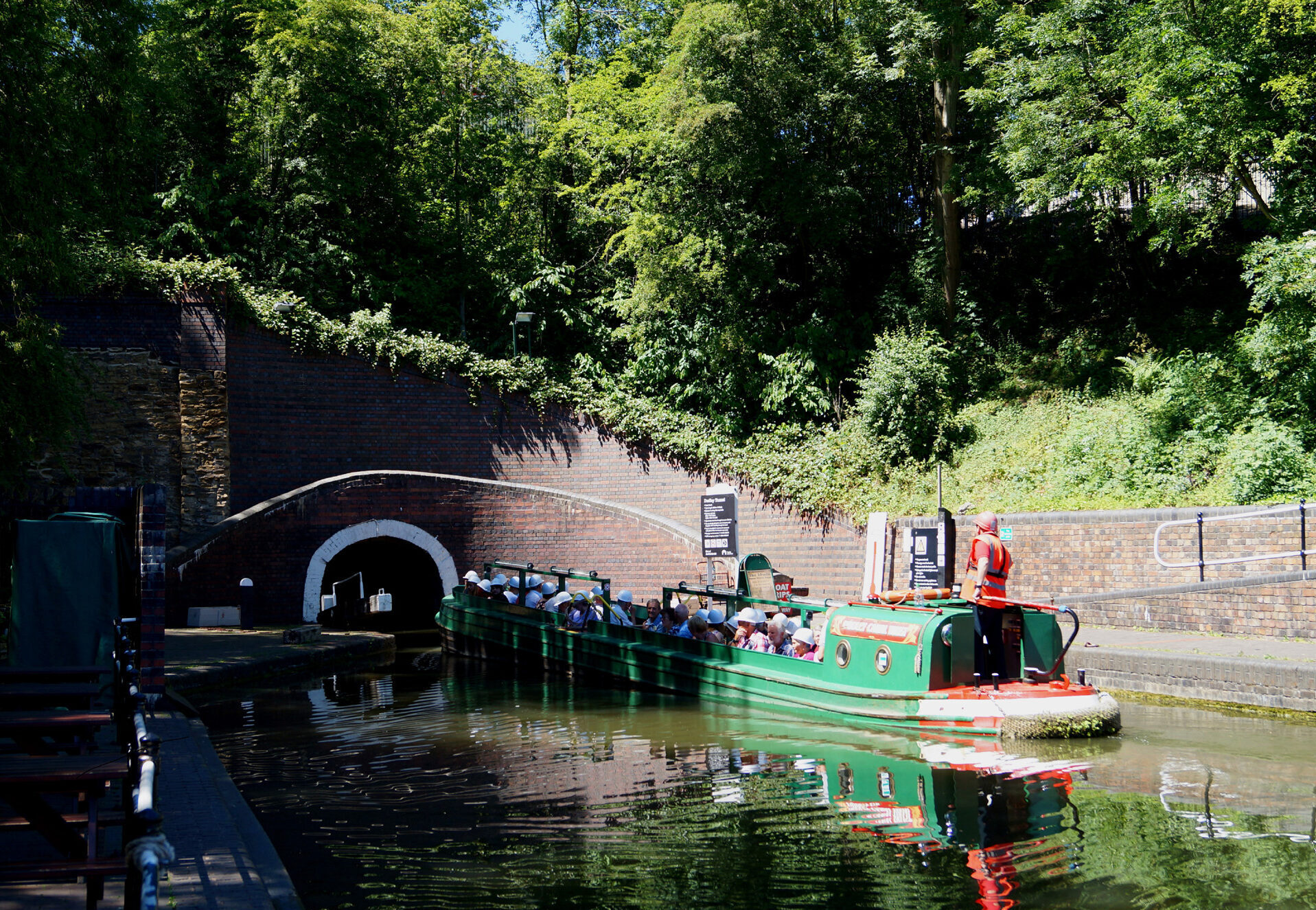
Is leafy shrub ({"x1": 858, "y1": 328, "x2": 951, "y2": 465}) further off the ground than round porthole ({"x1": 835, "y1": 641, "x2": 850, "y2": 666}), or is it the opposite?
leafy shrub ({"x1": 858, "y1": 328, "x2": 951, "y2": 465})

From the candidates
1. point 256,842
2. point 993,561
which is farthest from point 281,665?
point 993,561

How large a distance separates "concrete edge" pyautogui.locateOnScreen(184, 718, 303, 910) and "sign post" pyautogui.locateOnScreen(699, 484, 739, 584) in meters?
9.16

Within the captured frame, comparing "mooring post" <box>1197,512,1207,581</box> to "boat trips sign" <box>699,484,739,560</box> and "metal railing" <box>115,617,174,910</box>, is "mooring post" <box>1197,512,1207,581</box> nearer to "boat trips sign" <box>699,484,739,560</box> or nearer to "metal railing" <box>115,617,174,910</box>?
"boat trips sign" <box>699,484,739,560</box>

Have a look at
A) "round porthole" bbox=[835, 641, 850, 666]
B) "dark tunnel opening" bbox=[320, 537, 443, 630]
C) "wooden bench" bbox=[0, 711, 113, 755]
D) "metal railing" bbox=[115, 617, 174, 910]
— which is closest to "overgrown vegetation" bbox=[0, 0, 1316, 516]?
"dark tunnel opening" bbox=[320, 537, 443, 630]

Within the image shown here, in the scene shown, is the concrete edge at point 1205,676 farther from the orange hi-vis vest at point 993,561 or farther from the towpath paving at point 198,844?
the towpath paving at point 198,844

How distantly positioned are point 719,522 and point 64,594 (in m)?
10.5

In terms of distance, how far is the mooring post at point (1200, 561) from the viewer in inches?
526

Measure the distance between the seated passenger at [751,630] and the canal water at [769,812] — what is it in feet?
3.05

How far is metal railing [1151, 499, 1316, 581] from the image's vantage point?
12.4 m

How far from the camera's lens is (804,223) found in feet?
78.7

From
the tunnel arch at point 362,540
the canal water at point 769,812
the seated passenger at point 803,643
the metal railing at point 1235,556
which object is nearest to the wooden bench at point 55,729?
the canal water at point 769,812

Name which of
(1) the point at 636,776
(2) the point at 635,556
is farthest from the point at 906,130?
(1) the point at 636,776

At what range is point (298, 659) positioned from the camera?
15570 millimetres

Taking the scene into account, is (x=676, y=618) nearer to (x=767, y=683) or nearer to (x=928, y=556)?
(x=767, y=683)
